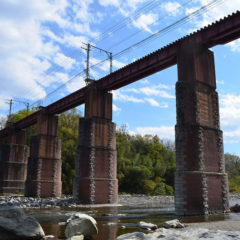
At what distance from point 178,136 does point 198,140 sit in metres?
1.32

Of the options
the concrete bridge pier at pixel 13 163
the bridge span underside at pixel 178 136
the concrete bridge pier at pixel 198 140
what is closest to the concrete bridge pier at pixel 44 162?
the bridge span underside at pixel 178 136

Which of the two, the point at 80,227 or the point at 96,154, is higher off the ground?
the point at 96,154

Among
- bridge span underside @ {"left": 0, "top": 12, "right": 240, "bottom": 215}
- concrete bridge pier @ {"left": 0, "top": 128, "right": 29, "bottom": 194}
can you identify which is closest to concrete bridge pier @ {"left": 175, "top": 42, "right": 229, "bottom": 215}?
bridge span underside @ {"left": 0, "top": 12, "right": 240, "bottom": 215}

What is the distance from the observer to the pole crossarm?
20.9m

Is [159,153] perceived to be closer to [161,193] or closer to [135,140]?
[135,140]

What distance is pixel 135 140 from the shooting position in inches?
2859

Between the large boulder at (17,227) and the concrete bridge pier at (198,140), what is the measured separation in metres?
11.1

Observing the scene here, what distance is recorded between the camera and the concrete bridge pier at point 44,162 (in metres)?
37.4

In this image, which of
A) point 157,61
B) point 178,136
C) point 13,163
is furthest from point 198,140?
point 13,163

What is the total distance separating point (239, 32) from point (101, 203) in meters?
19.0

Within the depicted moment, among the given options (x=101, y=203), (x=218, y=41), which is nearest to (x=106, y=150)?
(x=101, y=203)

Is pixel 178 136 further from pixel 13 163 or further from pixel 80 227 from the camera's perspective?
pixel 13 163

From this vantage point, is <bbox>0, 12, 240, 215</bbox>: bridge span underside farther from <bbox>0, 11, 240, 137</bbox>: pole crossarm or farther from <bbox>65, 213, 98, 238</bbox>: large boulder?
<bbox>65, 213, 98, 238</bbox>: large boulder

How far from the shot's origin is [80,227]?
403 inches
